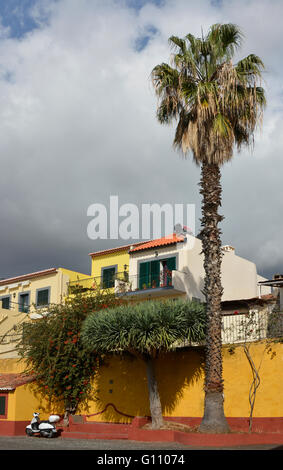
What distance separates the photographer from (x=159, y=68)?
1923cm

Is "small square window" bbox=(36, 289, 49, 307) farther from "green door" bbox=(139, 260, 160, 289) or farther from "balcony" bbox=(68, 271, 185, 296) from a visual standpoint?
"green door" bbox=(139, 260, 160, 289)

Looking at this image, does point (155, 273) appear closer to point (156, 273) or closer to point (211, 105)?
point (156, 273)

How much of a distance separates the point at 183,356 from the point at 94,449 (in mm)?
5417

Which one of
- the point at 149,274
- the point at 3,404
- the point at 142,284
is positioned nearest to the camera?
the point at 3,404

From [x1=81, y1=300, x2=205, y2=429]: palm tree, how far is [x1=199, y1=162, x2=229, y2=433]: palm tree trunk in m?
1.17

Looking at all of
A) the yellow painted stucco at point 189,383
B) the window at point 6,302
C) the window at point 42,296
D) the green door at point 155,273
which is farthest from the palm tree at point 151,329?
the window at point 6,302

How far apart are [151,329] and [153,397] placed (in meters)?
2.80

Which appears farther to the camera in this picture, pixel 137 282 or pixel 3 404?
pixel 137 282

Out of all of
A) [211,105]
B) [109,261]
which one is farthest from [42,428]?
[109,261]

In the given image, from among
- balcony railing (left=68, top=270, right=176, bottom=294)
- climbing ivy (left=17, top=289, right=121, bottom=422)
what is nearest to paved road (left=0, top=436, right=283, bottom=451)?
climbing ivy (left=17, top=289, right=121, bottom=422)

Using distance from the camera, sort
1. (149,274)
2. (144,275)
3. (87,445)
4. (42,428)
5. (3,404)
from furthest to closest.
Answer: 1. (144,275)
2. (149,274)
3. (3,404)
4. (42,428)
5. (87,445)

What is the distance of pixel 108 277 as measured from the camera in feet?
119

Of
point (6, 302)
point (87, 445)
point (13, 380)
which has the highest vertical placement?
point (6, 302)

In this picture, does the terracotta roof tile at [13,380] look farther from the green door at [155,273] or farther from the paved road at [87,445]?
the green door at [155,273]
